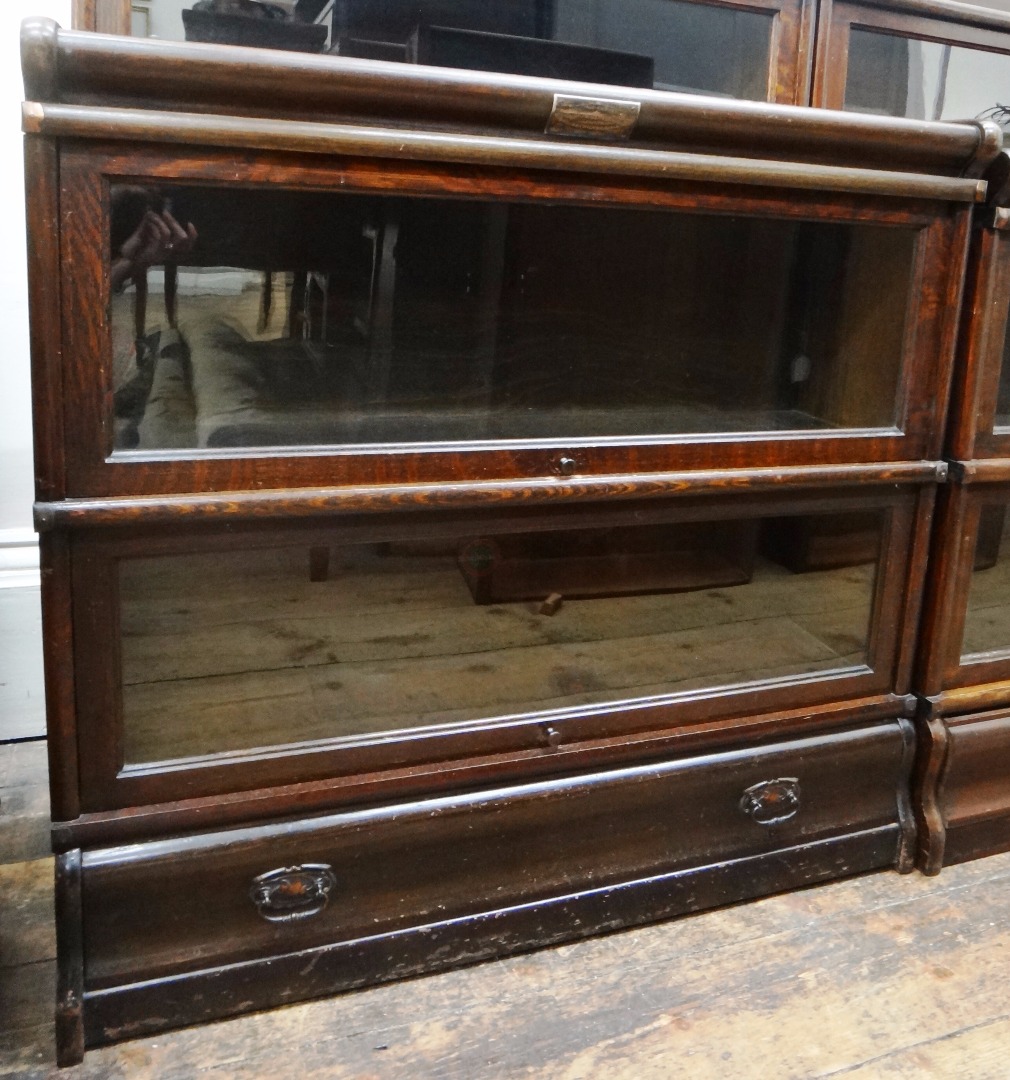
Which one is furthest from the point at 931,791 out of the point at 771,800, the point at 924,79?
the point at 924,79

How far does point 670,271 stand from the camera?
3.38 feet

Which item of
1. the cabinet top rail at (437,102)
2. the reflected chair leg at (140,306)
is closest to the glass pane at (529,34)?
the cabinet top rail at (437,102)

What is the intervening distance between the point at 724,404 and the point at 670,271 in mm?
147

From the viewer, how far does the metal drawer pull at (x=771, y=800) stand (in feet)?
3.72

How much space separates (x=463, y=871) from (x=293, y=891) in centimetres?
17

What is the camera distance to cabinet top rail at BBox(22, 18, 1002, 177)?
750mm

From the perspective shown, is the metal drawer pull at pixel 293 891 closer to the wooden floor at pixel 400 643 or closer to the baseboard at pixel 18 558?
Result: the wooden floor at pixel 400 643

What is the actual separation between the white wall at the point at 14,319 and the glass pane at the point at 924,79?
95 centimetres

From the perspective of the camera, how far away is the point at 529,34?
1116 mm

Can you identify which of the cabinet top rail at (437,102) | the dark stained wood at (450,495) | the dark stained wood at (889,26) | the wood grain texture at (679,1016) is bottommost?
the wood grain texture at (679,1016)

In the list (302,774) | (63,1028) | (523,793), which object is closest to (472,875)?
(523,793)

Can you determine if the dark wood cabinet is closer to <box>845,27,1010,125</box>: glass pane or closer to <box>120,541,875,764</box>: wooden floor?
<box>120,541,875,764</box>: wooden floor

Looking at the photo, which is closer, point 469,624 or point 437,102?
point 437,102

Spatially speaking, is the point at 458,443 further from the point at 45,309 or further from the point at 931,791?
the point at 931,791
